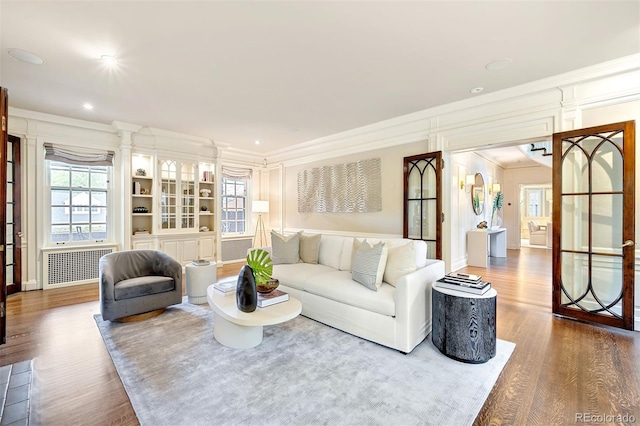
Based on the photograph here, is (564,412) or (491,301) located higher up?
(491,301)

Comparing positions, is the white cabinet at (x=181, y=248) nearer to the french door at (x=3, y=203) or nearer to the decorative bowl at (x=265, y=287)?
the french door at (x=3, y=203)

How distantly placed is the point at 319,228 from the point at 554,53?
4669mm

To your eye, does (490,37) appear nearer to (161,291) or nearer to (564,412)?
(564,412)

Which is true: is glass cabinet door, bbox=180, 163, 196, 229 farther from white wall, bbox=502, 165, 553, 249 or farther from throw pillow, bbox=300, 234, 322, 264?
white wall, bbox=502, 165, 553, 249

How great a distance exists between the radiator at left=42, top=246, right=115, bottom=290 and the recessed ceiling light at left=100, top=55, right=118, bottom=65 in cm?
346

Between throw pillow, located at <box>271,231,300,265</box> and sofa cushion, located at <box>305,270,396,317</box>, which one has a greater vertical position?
throw pillow, located at <box>271,231,300,265</box>

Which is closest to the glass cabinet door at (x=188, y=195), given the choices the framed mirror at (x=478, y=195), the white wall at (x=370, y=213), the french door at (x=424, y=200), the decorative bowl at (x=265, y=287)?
the white wall at (x=370, y=213)

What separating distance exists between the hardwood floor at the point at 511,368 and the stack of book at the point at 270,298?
43.3 inches

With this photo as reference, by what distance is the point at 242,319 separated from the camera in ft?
7.51

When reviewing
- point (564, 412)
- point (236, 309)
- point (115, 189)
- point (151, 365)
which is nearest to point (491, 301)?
point (564, 412)

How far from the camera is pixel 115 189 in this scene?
5.23 metres

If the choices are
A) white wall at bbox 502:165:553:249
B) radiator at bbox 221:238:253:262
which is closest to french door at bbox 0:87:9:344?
radiator at bbox 221:238:253:262

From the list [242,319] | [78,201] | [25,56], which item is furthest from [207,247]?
[242,319]

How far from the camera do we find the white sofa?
97.5 inches
